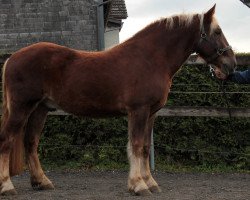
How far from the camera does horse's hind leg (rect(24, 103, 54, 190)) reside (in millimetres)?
6133

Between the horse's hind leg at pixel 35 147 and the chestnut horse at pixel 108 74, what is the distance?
0.47 ft

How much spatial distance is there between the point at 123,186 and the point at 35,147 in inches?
48.5

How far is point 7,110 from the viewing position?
19.7 feet

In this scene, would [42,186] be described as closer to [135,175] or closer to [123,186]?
[123,186]

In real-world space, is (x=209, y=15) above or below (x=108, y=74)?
above

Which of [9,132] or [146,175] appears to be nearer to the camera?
[9,132]

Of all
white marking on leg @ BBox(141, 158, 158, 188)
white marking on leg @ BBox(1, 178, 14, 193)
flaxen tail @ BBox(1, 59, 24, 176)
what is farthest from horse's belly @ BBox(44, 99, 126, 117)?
white marking on leg @ BBox(1, 178, 14, 193)

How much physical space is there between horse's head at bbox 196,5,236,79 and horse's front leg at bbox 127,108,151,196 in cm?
107

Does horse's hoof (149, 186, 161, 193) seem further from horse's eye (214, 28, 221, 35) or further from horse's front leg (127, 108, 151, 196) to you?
horse's eye (214, 28, 221, 35)

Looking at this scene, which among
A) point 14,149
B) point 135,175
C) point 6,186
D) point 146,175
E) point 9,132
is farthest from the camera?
point 14,149

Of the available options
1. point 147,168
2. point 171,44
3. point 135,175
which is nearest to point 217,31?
point 171,44

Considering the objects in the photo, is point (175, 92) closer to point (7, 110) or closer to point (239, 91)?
point (239, 91)

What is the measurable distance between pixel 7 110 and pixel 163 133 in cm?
295

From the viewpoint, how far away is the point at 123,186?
640 centimetres
